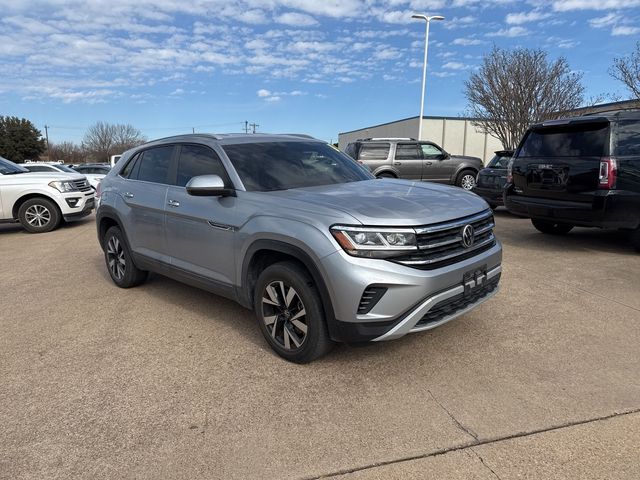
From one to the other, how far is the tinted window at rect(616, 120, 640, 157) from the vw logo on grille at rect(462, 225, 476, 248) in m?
4.08

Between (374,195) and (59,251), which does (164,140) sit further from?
(59,251)

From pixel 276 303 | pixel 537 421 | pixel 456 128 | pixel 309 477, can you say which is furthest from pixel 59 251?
pixel 456 128

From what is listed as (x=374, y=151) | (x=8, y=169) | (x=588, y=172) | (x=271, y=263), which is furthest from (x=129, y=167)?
(x=374, y=151)

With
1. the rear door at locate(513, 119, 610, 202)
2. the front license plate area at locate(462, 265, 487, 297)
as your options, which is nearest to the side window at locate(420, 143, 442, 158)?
the rear door at locate(513, 119, 610, 202)

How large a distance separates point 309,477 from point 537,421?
1378 millimetres

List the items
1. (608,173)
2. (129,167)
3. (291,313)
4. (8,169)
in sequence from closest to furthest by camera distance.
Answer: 1. (291,313)
2. (129,167)
3. (608,173)
4. (8,169)

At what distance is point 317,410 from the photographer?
2916 mm

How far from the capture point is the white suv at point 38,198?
9938 mm

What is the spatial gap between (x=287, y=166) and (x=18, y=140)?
6350 centimetres

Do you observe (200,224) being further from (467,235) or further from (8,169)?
(8,169)

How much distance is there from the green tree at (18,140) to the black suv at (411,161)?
5427 centimetres

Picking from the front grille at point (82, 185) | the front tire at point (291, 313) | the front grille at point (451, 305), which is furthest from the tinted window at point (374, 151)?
the front tire at point (291, 313)

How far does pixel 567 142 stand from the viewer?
664 cm

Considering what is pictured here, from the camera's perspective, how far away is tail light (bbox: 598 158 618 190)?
6.09 metres
